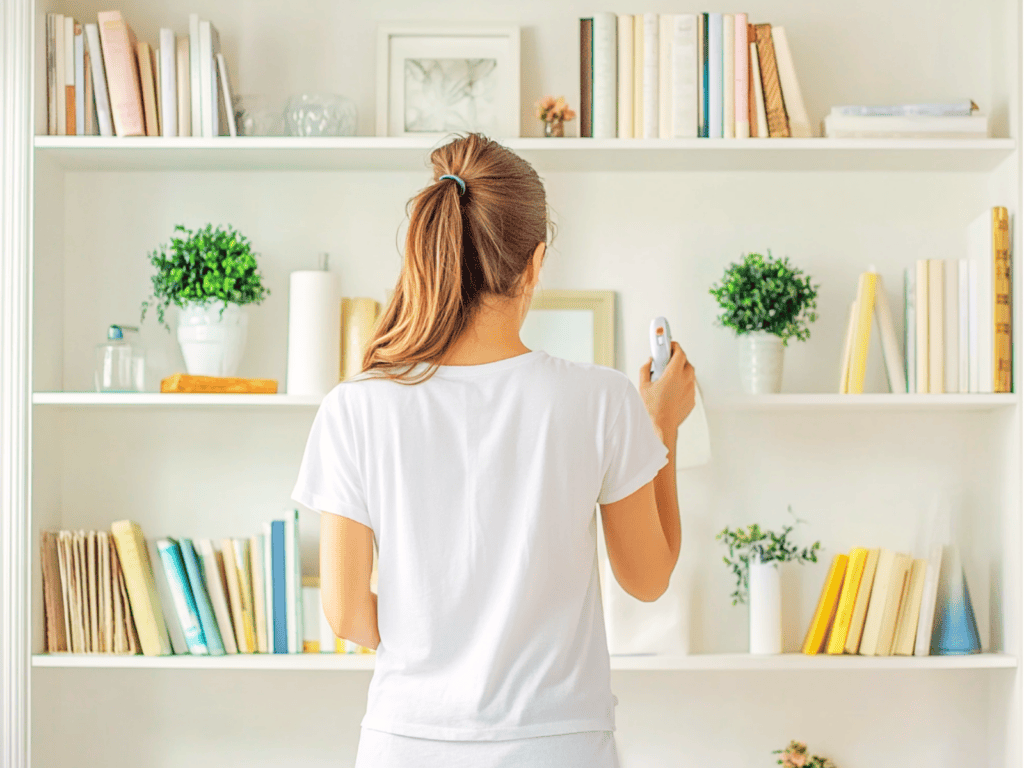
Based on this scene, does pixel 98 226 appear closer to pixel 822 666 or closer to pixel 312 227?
pixel 312 227

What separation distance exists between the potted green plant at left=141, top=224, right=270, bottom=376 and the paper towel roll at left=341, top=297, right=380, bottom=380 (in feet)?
0.58

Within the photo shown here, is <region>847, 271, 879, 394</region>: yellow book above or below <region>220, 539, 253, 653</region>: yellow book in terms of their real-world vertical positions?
above

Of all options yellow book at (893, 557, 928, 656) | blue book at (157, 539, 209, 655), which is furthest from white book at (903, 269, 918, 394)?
blue book at (157, 539, 209, 655)

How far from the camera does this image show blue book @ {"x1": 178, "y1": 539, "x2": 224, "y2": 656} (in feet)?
5.94

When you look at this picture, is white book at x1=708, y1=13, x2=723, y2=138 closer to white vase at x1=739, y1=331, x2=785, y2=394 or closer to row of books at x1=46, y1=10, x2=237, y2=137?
white vase at x1=739, y1=331, x2=785, y2=394

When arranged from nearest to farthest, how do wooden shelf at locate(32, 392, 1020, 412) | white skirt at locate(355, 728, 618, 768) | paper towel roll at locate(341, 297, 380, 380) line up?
1. white skirt at locate(355, 728, 618, 768)
2. wooden shelf at locate(32, 392, 1020, 412)
3. paper towel roll at locate(341, 297, 380, 380)

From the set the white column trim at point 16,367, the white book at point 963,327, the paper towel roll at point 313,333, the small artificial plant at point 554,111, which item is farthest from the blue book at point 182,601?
the white book at point 963,327

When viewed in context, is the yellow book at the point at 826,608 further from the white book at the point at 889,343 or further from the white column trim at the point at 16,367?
the white column trim at the point at 16,367

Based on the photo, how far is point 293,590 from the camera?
1.83m

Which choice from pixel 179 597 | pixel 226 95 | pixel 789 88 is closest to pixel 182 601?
pixel 179 597

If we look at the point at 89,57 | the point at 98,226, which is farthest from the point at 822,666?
the point at 89,57

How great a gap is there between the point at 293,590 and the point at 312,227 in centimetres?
76

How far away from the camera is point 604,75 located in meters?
1.85

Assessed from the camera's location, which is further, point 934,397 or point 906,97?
point 906,97
